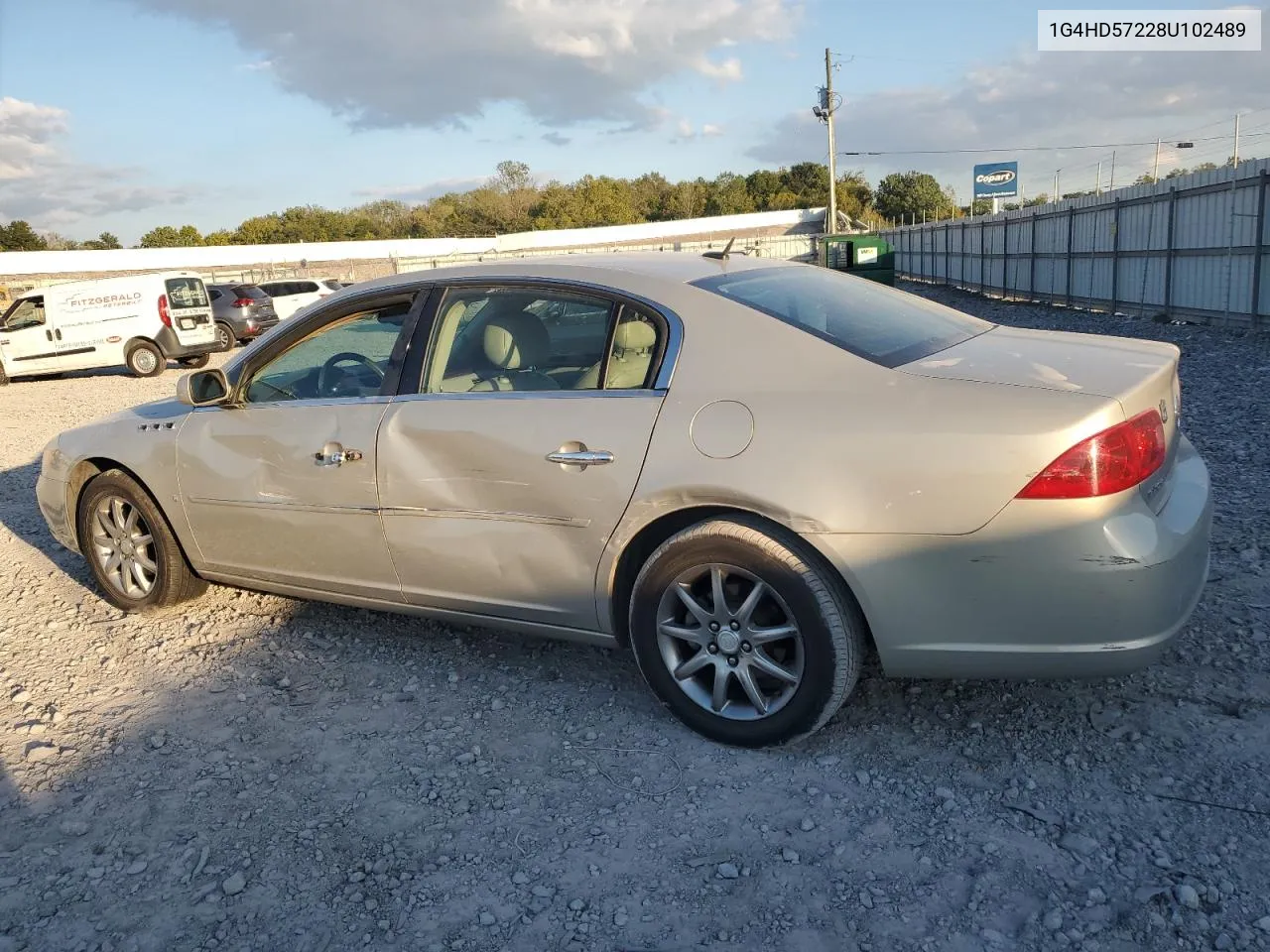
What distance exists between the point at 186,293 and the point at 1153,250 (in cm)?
1706

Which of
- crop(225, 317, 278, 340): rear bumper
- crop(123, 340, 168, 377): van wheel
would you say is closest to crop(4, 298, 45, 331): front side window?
crop(123, 340, 168, 377): van wheel

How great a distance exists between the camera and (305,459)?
3773 millimetres

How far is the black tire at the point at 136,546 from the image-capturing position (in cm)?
449

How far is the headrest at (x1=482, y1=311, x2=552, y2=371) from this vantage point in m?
3.44

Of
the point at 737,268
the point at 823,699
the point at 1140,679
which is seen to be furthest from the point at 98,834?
the point at 1140,679

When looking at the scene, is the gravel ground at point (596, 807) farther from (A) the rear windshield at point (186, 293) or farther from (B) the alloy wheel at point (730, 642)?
(A) the rear windshield at point (186, 293)

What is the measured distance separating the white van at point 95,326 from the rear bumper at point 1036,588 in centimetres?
1795

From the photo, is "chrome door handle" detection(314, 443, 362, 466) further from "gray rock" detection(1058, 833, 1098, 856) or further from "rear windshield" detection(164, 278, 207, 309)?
"rear windshield" detection(164, 278, 207, 309)

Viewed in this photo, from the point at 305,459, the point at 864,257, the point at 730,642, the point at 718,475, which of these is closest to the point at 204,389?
the point at 305,459

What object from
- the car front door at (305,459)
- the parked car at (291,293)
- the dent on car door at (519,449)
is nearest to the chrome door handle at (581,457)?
the dent on car door at (519,449)

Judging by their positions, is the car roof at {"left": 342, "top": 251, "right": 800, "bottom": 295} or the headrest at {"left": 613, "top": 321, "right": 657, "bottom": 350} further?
the car roof at {"left": 342, "top": 251, "right": 800, "bottom": 295}

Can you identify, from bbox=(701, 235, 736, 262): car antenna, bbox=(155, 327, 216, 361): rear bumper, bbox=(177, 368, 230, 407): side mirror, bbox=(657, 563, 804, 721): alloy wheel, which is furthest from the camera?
bbox=(155, 327, 216, 361): rear bumper

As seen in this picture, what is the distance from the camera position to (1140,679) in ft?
11.0

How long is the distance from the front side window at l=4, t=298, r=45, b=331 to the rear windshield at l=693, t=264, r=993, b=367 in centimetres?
1824
